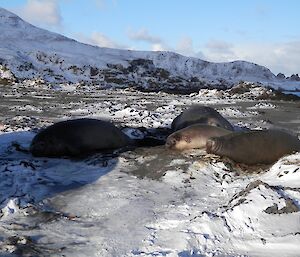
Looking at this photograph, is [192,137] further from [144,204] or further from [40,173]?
[144,204]

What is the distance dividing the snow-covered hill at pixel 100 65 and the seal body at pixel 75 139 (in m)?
39.0

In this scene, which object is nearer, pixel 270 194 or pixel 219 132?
pixel 270 194

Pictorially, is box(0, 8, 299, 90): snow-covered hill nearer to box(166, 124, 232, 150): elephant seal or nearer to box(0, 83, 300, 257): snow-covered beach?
box(166, 124, 232, 150): elephant seal

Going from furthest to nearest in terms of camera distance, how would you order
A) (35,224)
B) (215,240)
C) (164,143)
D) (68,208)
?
(164,143), (68,208), (35,224), (215,240)

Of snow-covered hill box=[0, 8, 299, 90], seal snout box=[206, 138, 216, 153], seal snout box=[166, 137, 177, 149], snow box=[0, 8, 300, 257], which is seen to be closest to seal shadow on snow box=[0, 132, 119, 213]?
snow box=[0, 8, 300, 257]

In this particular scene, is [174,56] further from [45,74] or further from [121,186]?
[121,186]

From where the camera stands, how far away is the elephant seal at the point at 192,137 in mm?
7529

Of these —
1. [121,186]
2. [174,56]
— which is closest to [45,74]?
[174,56]

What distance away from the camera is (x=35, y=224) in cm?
439

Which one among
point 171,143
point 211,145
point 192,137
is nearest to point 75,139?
point 171,143

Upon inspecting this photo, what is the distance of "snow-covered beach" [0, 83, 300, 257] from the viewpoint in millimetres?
3865

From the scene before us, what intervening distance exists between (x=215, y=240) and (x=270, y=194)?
932mm

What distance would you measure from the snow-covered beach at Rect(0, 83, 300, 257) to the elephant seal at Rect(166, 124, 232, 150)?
246 mm

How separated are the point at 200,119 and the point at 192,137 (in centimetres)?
154
